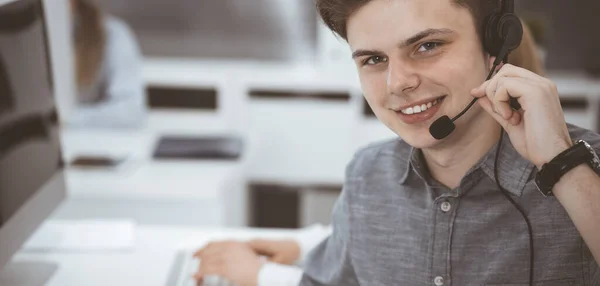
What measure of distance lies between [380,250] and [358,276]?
65mm

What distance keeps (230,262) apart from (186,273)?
→ 0.09 m

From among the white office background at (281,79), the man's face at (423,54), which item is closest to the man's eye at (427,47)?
the man's face at (423,54)

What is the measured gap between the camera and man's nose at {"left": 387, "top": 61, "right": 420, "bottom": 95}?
956 mm

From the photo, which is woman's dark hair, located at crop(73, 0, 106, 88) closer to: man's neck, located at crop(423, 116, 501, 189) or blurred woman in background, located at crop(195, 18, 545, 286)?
blurred woman in background, located at crop(195, 18, 545, 286)

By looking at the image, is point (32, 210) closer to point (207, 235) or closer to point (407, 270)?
point (207, 235)

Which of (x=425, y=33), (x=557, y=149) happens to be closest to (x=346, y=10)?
(x=425, y=33)

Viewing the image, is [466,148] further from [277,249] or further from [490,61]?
[277,249]

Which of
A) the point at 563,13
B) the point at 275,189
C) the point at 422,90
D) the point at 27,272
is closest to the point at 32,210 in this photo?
the point at 27,272

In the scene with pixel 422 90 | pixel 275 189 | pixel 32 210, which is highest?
pixel 422 90

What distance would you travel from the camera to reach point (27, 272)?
4.36ft

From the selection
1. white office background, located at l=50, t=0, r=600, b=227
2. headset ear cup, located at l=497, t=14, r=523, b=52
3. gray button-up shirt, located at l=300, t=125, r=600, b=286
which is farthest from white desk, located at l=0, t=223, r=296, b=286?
white office background, located at l=50, t=0, r=600, b=227

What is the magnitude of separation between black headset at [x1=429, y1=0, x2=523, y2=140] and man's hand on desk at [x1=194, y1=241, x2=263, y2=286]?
1.59ft

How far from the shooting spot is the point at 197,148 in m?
2.33

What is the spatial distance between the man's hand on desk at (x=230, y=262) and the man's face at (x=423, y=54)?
0.44m
